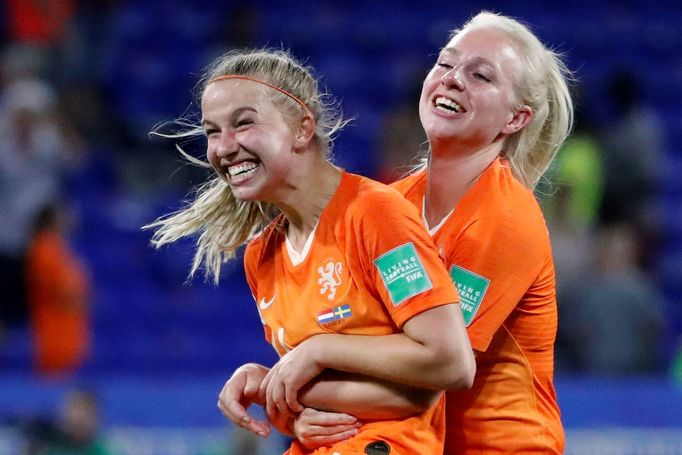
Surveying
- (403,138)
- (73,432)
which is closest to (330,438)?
(73,432)

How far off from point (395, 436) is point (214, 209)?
2.75ft

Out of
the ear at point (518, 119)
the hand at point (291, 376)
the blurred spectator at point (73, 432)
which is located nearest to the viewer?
the hand at point (291, 376)

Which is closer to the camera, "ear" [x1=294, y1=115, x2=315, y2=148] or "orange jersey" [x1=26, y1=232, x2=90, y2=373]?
"ear" [x1=294, y1=115, x2=315, y2=148]

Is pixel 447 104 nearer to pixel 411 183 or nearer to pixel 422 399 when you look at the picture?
pixel 411 183

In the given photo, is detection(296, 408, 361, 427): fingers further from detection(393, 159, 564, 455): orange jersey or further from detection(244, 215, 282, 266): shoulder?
detection(244, 215, 282, 266): shoulder

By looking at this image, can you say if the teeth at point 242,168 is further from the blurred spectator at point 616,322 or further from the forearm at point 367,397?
the blurred spectator at point 616,322

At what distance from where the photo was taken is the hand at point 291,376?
292cm

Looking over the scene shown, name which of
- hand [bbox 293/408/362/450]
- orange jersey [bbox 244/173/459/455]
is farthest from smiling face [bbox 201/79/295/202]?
hand [bbox 293/408/362/450]

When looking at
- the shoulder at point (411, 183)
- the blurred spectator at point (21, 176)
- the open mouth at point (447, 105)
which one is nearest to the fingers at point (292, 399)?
the shoulder at point (411, 183)

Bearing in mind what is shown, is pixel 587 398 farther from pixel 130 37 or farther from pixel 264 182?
pixel 130 37

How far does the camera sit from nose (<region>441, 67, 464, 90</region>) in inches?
132

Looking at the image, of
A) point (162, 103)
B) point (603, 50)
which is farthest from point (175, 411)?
point (603, 50)

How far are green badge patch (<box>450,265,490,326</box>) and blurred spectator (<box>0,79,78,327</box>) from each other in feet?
17.1

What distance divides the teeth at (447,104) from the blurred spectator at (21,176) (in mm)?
4998
